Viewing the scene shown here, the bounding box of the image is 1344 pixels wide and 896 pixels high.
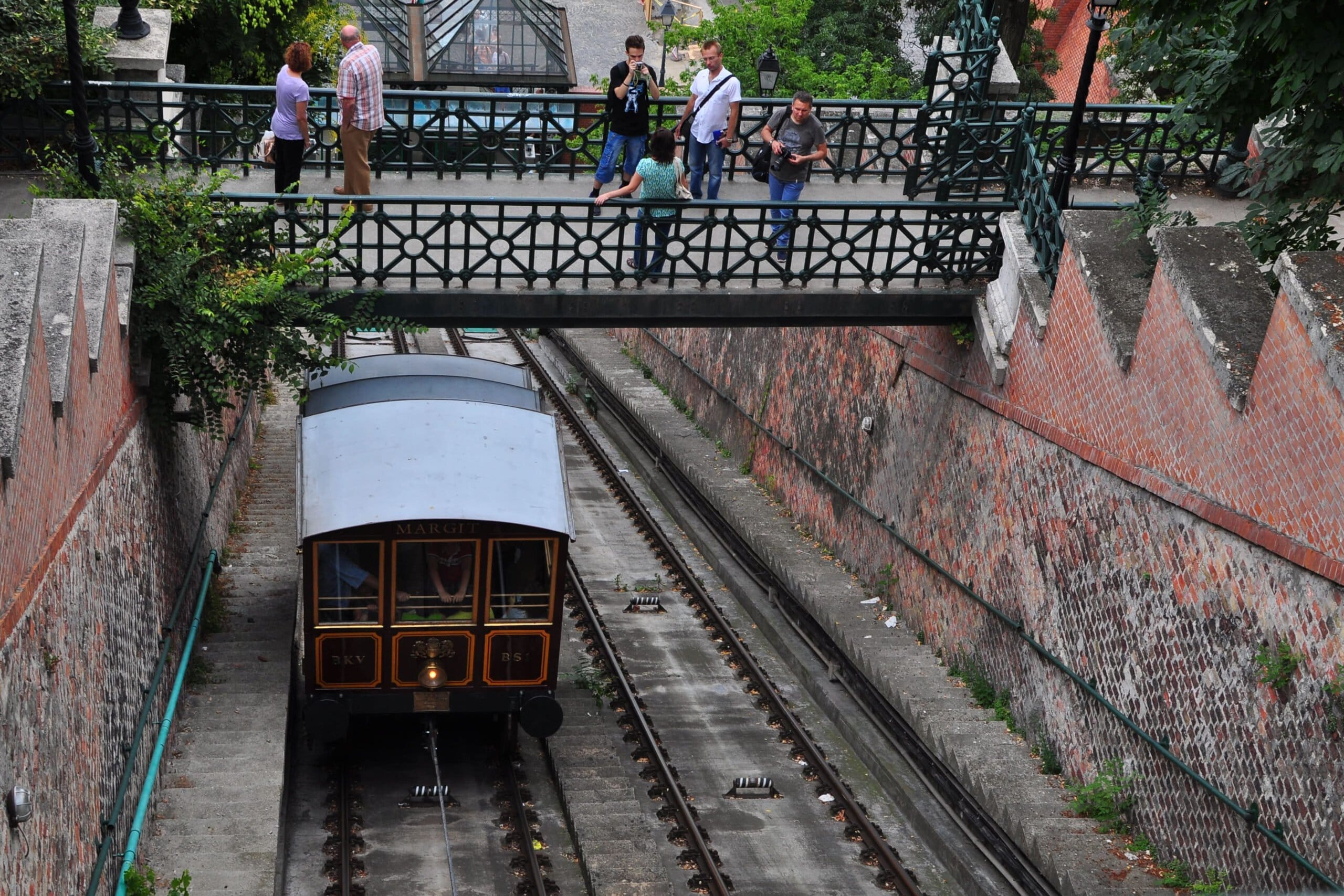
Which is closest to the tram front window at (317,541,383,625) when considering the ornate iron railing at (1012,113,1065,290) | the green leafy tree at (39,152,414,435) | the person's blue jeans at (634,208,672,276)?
the green leafy tree at (39,152,414,435)

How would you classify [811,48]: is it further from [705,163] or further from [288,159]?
[288,159]

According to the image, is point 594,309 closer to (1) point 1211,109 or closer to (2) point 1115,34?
(1) point 1211,109

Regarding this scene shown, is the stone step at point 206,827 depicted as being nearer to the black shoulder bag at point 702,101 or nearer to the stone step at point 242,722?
the stone step at point 242,722

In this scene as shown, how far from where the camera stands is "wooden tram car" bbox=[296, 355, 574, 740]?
10.1 m

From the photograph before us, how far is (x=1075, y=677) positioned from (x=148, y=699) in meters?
7.16

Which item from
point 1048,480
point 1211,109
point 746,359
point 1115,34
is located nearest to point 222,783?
point 1048,480

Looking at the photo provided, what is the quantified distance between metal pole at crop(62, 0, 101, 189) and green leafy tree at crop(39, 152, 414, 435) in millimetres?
108

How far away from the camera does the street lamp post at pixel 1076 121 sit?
1155cm

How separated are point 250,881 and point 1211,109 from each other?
9046 millimetres

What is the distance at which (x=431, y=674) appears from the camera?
35.1 ft

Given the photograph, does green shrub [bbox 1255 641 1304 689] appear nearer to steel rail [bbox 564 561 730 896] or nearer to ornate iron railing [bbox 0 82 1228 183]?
steel rail [bbox 564 561 730 896]

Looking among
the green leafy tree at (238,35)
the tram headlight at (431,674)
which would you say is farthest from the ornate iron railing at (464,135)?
the tram headlight at (431,674)

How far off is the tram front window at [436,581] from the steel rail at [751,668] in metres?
3.60

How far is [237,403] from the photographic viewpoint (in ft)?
57.2
